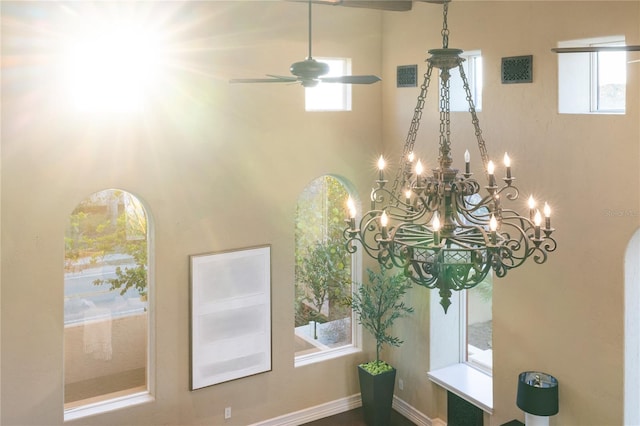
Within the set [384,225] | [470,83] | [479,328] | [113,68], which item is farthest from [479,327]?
[113,68]

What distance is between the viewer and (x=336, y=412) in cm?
795

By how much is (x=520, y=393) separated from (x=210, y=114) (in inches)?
157

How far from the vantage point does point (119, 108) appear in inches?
249

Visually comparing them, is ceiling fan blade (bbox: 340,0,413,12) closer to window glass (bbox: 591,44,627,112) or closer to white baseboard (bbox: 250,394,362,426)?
window glass (bbox: 591,44,627,112)

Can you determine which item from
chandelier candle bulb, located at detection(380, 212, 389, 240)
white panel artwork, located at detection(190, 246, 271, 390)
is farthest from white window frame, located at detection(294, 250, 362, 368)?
chandelier candle bulb, located at detection(380, 212, 389, 240)

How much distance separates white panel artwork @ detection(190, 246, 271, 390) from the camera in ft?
22.6

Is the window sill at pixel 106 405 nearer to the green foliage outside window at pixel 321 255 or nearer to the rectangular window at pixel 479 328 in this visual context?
the green foliage outside window at pixel 321 255

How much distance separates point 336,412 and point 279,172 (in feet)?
9.74

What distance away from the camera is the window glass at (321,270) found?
763 cm

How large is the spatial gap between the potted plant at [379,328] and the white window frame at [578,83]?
2607 millimetres

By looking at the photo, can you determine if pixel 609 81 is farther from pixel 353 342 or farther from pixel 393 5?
pixel 353 342

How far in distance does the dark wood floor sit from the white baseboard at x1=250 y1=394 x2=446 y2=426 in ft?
0.17

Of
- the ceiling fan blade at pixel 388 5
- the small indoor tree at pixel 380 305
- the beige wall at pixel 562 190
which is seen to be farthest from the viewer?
the small indoor tree at pixel 380 305

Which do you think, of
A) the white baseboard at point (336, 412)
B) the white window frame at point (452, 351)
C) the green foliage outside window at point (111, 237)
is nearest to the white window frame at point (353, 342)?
the white baseboard at point (336, 412)
